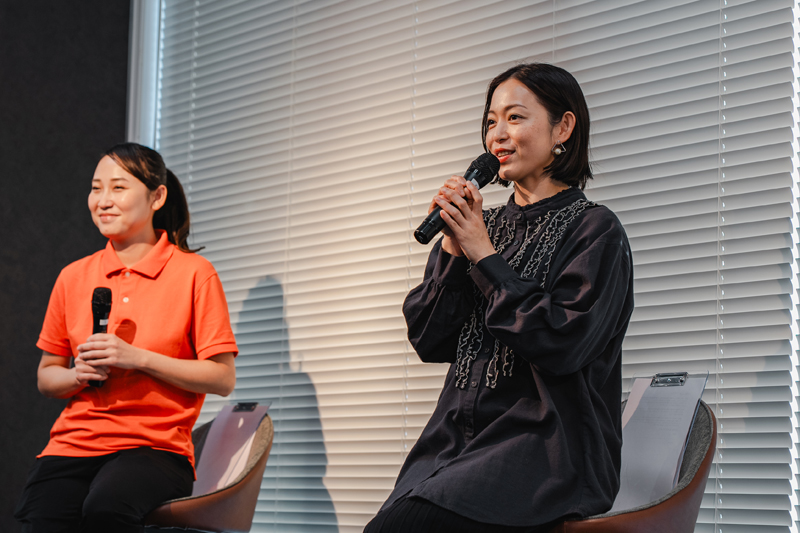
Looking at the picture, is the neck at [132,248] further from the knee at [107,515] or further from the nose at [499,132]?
the nose at [499,132]

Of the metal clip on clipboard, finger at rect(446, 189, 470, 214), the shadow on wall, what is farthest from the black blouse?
the shadow on wall

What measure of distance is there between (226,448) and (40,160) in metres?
1.58

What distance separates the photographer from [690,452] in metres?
1.59

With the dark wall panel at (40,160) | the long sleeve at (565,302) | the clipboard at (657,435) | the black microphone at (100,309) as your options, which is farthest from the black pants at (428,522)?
the dark wall panel at (40,160)

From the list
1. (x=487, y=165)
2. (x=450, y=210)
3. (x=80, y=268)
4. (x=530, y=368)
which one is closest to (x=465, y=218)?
(x=450, y=210)

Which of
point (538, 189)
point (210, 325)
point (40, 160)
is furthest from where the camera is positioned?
point (40, 160)

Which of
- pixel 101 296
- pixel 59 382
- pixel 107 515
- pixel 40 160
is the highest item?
pixel 40 160

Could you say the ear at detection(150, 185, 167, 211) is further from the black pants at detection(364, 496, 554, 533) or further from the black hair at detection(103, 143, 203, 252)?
the black pants at detection(364, 496, 554, 533)

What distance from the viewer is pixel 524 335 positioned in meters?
1.39

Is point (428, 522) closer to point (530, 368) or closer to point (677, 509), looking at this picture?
point (530, 368)

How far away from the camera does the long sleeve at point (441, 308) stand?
160 cm

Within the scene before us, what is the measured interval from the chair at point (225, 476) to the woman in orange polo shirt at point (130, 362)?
0.25 feet

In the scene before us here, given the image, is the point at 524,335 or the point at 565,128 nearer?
the point at 524,335

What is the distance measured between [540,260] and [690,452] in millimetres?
504
